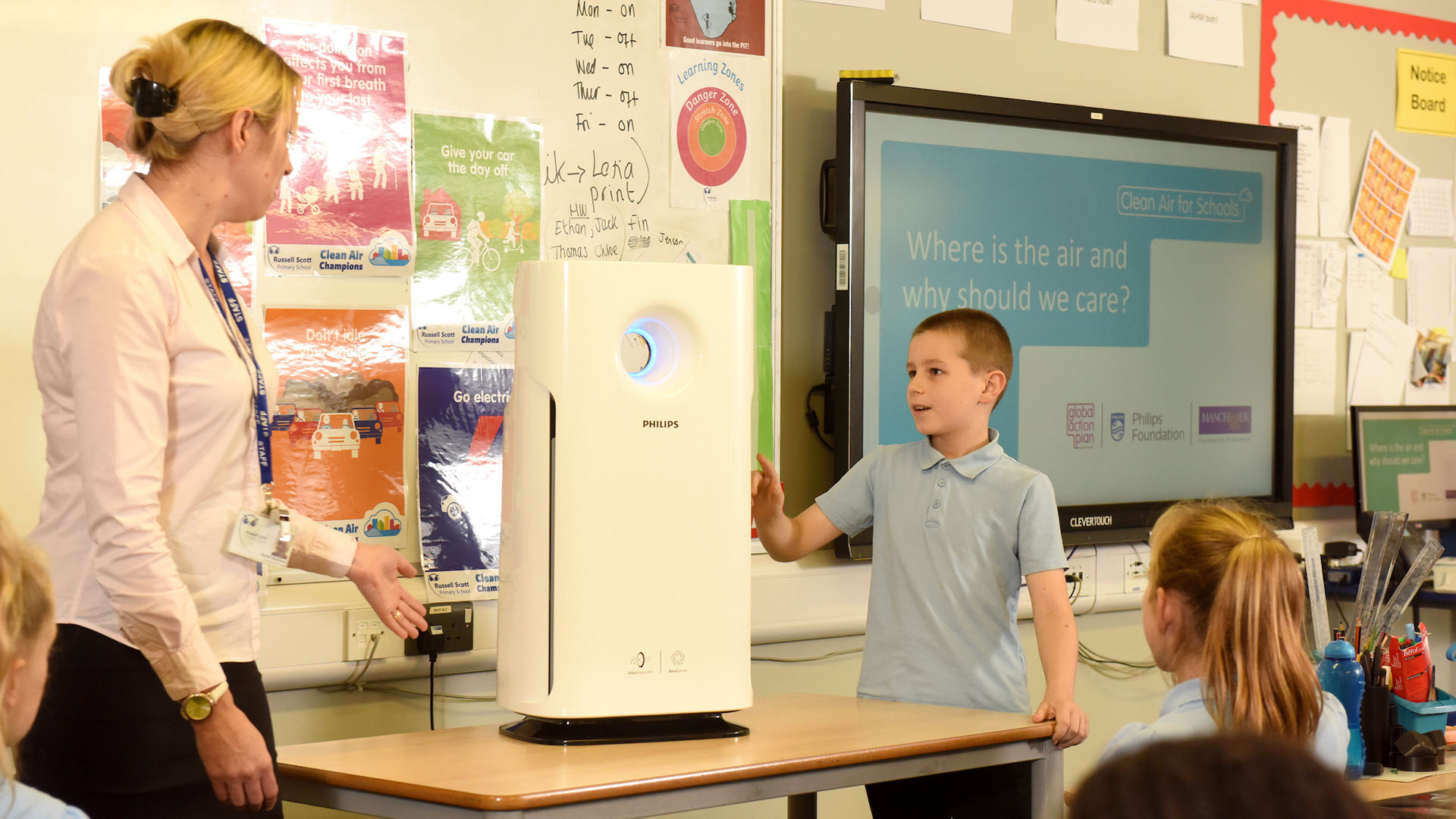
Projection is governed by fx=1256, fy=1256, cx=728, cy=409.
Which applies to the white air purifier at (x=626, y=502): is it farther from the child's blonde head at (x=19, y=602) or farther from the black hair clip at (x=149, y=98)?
the child's blonde head at (x=19, y=602)

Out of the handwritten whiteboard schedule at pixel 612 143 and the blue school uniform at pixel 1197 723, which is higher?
the handwritten whiteboard schedule at pixel 612 143

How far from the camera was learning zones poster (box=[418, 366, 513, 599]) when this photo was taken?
7.00 ft

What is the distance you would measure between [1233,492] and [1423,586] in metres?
0.54

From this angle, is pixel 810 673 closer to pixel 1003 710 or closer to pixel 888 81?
pixel 1003 710

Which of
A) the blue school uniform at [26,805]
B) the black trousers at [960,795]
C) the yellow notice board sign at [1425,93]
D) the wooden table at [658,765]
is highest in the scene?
the yellow notice board sign at [1425,93]

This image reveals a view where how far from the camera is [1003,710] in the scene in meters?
1.85

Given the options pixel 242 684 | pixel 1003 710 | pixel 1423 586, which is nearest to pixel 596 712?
pixel 242 684

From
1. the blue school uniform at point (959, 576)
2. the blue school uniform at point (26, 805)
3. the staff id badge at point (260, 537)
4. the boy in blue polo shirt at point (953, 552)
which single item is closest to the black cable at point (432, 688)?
the boy in blue polo shirt at point (953, 552)

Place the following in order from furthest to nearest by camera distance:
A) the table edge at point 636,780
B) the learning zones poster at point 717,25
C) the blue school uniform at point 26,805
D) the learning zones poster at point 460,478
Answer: the learning zones poster at point 717,25
the learning zones poster at point 460,478
the table edge at point 636,780
the blue school uniform at point 26,805

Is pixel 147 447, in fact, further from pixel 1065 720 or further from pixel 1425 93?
pixel 1425 93

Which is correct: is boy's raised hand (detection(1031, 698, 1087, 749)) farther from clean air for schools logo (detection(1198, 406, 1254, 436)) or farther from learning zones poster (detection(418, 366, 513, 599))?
clean air for schools logo (detection(1198, 406, 1254, 436))

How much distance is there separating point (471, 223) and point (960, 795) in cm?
123

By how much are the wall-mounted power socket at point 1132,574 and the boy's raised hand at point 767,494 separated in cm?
128

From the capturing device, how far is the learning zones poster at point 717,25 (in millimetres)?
2365
